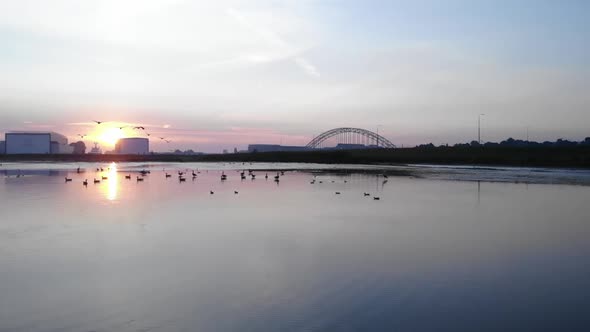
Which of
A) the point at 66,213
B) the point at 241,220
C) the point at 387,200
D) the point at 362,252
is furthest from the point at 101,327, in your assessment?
the point at 387,200

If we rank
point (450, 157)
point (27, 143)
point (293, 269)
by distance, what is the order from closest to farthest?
point (293, 269) < point (450, 157) < point (27, 143)

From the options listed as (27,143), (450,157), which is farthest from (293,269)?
(27,143)

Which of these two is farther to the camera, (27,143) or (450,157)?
(27,143)

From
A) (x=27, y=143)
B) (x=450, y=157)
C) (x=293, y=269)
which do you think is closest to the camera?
(x=293, y=269)

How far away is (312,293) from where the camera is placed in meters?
11.6

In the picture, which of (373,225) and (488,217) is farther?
(488,217)

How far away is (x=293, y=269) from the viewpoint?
1380cm

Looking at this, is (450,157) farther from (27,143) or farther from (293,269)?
(27,143)

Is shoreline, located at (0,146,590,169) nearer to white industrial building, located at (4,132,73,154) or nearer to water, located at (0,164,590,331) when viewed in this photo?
white industrial building, located at (4,132,73,154)

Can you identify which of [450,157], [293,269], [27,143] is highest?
[27,143]

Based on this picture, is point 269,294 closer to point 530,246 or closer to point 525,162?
point 530,246

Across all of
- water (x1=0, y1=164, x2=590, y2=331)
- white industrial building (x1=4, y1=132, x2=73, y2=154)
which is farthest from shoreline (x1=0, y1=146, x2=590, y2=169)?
water (x1=0, y1=164, x2=590, y2=331)

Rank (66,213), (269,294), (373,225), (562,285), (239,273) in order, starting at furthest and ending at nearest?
(66,213)
(373,225)
(239,273)
(562,285)
(269,294)

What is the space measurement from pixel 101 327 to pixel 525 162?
96.4 metres
